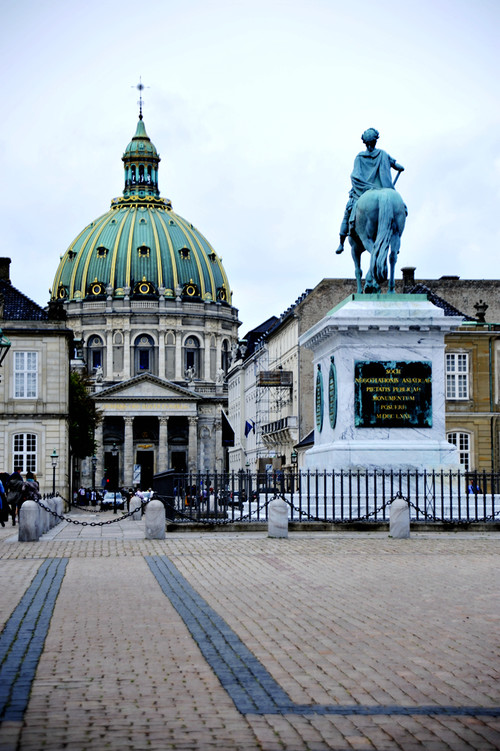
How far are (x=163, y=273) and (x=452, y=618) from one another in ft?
496

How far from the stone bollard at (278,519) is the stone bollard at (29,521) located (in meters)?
4.58

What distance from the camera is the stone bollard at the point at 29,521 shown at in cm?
2406

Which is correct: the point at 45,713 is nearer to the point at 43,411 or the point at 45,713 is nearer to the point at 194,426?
the point at 43,411

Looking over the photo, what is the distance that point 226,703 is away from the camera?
8133 mm

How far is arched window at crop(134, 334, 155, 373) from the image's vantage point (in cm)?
15812

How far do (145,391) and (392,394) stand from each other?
118062 millimetres

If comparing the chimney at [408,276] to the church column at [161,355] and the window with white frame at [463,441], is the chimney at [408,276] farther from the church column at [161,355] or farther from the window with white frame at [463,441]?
the church column at [161,355]

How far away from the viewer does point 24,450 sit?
62031 millimetres

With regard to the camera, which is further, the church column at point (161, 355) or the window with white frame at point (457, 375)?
the church column at point (161, 355)

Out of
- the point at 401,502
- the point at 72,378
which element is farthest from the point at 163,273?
the point at 401,502

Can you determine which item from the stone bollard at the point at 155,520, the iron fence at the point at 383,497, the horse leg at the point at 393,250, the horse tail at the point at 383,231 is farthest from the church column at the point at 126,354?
the stone bollard at the point at 155,520

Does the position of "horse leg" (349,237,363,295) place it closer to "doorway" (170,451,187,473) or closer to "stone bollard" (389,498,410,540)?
"stone bollard" (389,498,410,540)

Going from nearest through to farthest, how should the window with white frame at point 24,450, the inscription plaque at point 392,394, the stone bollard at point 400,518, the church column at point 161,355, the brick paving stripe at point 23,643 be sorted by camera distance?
the brick paving stripe at point 23,643 < the stone bollard at point 400,518 < the inscription plaque at point 392,394 < the window with white frame at point 24,450 < the church column at point 161,355

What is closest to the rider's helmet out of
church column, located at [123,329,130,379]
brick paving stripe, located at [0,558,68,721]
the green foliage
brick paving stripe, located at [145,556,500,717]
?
brick paving stripe, located at [0,558,68,721]
